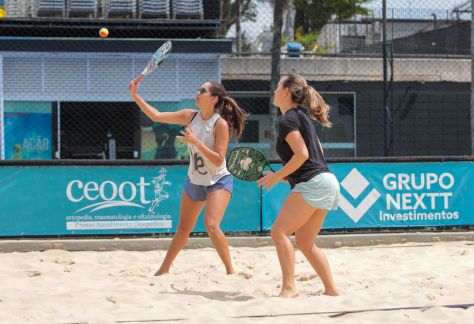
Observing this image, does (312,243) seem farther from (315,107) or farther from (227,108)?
(227,108)

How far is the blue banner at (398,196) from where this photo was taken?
A: 31.1 feet

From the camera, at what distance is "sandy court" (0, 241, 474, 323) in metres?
5.27

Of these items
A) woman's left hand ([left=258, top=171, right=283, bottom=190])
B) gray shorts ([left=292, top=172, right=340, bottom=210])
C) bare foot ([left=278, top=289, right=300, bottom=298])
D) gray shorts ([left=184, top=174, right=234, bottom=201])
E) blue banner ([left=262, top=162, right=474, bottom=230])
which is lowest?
bare foot ([left=278, top=289, right=300, bottom=298])

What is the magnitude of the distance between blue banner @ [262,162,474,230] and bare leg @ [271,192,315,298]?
3588 millimetres

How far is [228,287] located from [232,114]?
4.75 ft

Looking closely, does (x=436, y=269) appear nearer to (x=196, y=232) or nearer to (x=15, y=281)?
(x=196, y=232)

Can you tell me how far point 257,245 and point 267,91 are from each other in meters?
7.57

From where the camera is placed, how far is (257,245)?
9250mm

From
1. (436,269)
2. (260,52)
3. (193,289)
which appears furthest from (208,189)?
(260,52)

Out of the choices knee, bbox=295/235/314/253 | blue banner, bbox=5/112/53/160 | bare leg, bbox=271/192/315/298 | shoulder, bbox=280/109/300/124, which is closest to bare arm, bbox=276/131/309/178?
shoulder, bbox=280/109/300/124

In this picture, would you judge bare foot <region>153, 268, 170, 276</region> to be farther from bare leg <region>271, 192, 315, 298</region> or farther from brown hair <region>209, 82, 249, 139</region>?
bare leg <region>271, 192, 315, 298</region>

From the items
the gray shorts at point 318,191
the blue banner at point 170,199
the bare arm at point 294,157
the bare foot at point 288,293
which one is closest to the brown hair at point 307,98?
the bare arm at point 294,157

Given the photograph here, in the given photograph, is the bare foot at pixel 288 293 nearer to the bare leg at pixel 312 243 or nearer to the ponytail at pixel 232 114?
the bare leg at pixel 312 243

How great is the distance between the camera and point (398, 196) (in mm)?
9609
